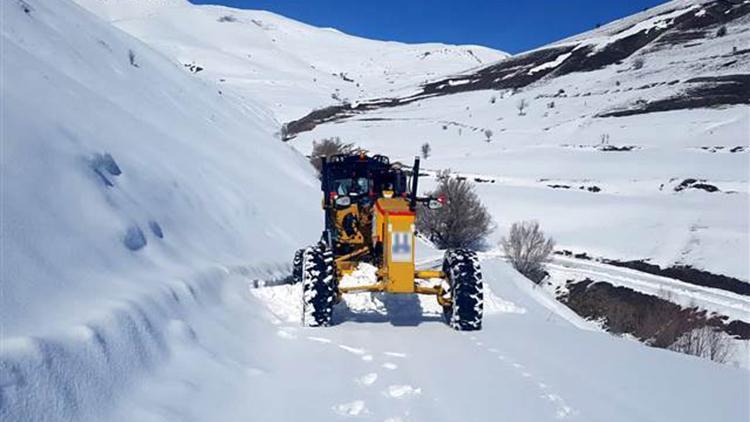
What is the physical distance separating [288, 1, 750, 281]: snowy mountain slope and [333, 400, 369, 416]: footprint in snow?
20815mm

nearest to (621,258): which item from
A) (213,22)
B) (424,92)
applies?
(424,92)

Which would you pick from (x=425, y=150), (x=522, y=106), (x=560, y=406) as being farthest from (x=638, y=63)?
(x=560, y=406)

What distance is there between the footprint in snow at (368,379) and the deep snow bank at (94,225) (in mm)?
1586

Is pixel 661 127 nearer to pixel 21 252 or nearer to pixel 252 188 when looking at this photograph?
pixel 252 188

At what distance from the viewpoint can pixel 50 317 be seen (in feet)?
13.7

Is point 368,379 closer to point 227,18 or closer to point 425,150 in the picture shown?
point 425,150

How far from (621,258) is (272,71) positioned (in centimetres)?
8718

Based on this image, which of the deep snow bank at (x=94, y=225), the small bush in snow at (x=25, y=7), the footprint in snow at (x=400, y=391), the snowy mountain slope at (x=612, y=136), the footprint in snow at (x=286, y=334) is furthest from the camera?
the snowy mountain slope at (x=612, y=136)

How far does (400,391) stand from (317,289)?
2.52 m

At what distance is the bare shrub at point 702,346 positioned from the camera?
13484 mm

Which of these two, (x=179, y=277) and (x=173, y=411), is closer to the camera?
(x=173, y=411)

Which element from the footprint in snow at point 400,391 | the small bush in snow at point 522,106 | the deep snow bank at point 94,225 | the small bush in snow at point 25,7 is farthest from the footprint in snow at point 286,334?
the small bush in snow at point 522,106

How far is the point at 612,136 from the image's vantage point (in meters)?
43.3

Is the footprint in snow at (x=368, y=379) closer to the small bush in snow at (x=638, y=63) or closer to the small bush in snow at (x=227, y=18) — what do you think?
the small bush in snow at (x=638, y=63)
